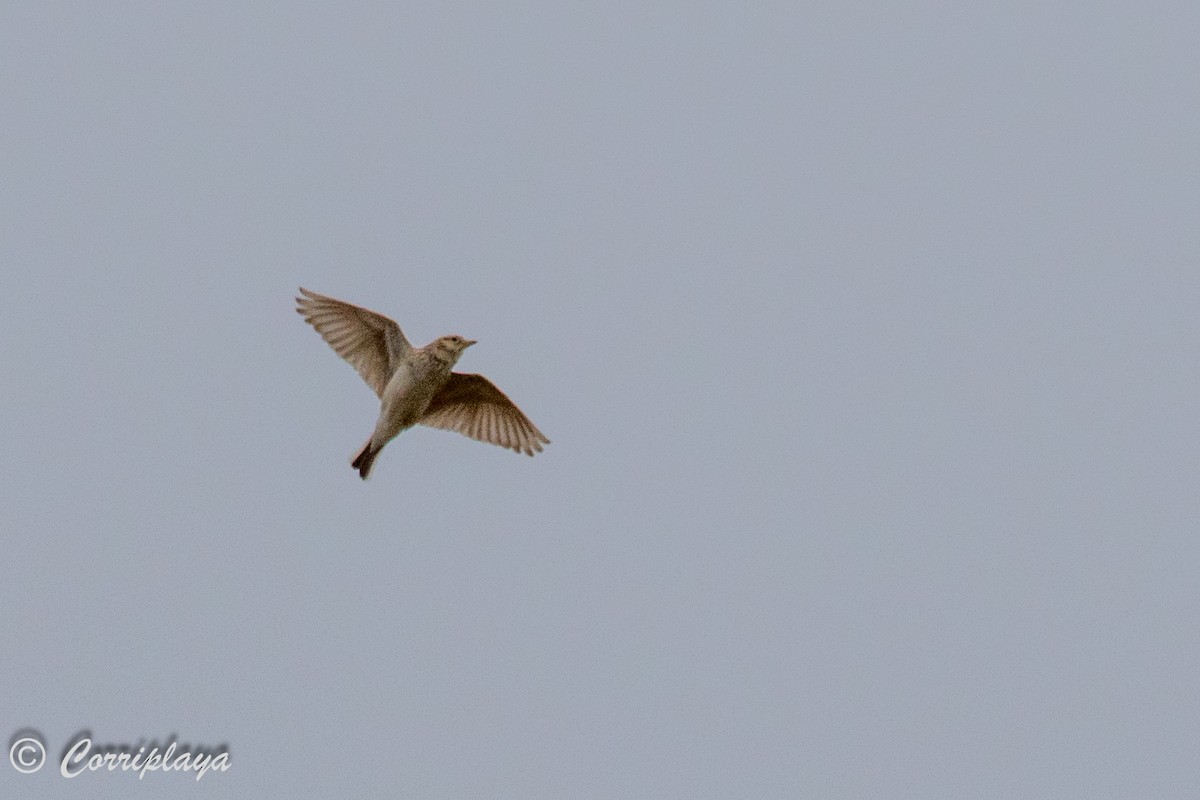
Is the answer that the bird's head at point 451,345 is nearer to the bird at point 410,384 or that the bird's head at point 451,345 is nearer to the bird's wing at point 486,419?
the bird at point 410,384

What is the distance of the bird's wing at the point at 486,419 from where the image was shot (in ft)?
71.0

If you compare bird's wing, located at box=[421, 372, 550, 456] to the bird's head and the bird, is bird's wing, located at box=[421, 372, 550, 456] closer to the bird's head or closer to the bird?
the bird

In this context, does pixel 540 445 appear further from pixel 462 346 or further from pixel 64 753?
pixel 64 753

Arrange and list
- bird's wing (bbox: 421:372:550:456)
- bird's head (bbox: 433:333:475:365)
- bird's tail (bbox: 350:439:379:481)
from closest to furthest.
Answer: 1. bird's head (bbox: 433:333:475:365)
2. bird's tail (bbox: 350:439:379:481)
3. bird's wing (bbox: 421:372:550:456)

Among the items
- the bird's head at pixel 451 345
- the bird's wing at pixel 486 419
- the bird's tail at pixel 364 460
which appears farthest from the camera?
the bird's wing at pixel 486 419

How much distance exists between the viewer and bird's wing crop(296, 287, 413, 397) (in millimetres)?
20719

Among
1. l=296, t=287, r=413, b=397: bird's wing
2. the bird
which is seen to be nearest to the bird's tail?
the bird

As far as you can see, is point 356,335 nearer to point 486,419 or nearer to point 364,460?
point 364,460

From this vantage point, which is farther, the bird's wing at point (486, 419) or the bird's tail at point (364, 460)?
the bird's wing at point (486, 419)

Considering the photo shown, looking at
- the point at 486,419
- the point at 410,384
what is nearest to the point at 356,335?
the point at 410,384

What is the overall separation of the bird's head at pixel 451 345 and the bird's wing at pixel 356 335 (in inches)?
30.3

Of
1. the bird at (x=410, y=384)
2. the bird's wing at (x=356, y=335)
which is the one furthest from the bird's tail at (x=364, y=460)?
the bird's wing at (x=356, y=335)

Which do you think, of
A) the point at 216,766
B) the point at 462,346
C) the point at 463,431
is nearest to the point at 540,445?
the point at 463,431

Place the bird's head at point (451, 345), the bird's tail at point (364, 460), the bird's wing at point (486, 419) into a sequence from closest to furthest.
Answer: the bird's head at point (451, 345) → the bird's tail at point (364, 460) → the bird's wing at point (486, 419)
